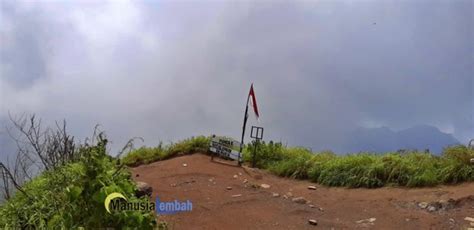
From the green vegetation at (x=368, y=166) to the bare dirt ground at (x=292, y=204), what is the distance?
201 mm

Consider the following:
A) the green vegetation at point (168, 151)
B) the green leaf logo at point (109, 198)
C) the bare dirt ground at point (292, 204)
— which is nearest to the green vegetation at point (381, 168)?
the bare dirt ground at point (292, 204)

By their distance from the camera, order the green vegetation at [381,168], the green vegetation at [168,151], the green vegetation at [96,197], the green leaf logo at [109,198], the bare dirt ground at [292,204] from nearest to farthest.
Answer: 1. the green leaf logo at [109,198]
2. the green vegetation at [96,197]
3. the bare dirt ground at [292,204]
4. the green vegetation at [381,168]
5. the green vegetation at [168,151]

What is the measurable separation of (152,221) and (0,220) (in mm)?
2960

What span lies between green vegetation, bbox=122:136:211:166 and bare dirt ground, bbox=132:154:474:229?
1.85m

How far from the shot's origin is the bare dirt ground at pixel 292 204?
635cm

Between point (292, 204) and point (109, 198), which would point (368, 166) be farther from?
point (109, 198)

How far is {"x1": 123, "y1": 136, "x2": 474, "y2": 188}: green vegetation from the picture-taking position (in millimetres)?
7586

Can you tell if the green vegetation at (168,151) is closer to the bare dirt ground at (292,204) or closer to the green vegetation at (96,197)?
the bare dirt ground at (292,204)

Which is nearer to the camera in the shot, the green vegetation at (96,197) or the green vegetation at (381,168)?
the green vegetation at (96,197)

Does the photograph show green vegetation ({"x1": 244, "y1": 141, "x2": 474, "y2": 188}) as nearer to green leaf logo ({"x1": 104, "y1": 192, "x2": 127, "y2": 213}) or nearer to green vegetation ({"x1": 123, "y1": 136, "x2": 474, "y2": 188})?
green vegetation ({"x1": 123, "y1": 136, "x2": 474, "y2": 188})

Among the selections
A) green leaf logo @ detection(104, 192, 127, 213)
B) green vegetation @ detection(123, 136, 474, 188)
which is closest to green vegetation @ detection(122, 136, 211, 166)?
green vegetation @ detection(123, 136, 474, 188)

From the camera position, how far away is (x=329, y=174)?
28.0 feet

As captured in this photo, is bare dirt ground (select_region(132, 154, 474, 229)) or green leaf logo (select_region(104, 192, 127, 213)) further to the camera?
bare dirt ground (select_region(132, 154, 474, 229))

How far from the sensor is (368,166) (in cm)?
831
